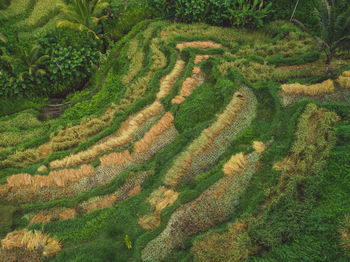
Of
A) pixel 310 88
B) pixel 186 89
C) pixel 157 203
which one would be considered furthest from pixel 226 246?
pixel 310 88

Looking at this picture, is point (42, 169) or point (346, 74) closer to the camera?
point (42, 169)

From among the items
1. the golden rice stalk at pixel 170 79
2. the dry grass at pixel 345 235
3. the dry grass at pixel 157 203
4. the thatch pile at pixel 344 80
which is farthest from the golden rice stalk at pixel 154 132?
the thatch pile at pixel 344 80

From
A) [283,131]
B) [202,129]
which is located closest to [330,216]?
[283,131]

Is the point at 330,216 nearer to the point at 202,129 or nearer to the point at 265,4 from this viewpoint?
the point at 202,129

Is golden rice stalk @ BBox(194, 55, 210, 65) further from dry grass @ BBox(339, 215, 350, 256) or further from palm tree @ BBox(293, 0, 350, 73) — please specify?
dry grass @ BBox(339, 215, 350, 256)

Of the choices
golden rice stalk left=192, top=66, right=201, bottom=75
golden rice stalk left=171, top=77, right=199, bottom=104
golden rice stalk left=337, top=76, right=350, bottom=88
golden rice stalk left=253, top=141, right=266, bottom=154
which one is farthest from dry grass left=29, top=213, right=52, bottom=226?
golden rice stalk left=337, top=76, right=350, bottom=88

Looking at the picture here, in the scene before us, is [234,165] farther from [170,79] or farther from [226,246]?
[170,79]
